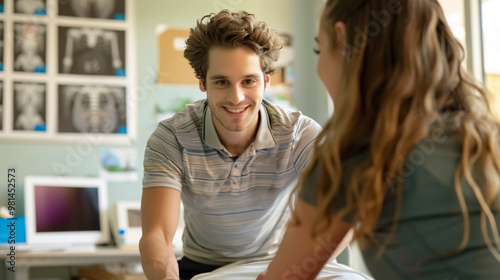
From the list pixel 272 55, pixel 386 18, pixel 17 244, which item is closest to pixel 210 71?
pixel 272 55

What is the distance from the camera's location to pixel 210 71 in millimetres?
1696

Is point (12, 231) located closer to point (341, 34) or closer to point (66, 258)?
point (66, 258)

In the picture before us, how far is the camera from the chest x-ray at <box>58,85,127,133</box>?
3379 millimetres

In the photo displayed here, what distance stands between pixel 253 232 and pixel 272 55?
1.68ft

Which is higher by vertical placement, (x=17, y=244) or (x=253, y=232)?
(x=253, y=232)

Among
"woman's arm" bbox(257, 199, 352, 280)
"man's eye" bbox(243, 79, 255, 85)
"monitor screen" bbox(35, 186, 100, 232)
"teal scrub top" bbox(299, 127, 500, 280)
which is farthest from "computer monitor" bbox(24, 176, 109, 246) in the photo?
"teal scrub top" bbox(299, 127, 500, 280)

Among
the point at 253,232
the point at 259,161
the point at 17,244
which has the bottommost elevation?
the point at 17,244

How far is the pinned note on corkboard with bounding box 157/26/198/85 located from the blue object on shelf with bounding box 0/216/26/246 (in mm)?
1102

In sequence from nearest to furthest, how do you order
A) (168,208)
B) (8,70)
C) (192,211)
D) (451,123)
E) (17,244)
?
(451,123)
(168,208)
(192,211)
(17,244)
(8,70)

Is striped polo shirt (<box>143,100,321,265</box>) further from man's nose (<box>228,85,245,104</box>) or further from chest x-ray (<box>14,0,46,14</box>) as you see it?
chest x-ray (<box>14,0,46,14</box>)

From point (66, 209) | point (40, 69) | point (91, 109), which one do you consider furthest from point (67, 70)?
point (66, 209)

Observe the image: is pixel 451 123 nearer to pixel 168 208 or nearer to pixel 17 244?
pixel 168 208

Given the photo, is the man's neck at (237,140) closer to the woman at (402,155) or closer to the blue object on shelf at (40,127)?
the woman at (402,155)

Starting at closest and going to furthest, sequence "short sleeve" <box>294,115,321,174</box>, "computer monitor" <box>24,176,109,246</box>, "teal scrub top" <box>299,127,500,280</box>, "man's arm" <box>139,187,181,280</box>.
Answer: "teal scrub top" <box>299,127,500,280</box> < "man's arm" <box>139,187,181,280</box> < "short sleeve" <box>294,115,321,174</box> < "computer monitor" <box>24,176,109,246</box>
